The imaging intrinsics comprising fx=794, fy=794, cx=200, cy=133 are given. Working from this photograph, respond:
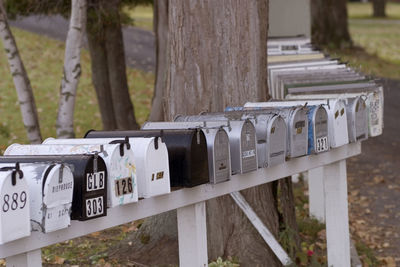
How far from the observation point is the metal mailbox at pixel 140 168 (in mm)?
3387

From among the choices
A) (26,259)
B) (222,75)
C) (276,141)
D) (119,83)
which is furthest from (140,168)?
(119,83)

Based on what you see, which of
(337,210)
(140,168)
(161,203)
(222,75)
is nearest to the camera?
(140,168)

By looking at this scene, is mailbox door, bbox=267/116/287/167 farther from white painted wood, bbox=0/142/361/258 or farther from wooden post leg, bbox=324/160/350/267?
wooden post leg, bbox=324/160/350/267

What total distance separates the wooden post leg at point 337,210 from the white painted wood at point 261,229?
13.5 inches

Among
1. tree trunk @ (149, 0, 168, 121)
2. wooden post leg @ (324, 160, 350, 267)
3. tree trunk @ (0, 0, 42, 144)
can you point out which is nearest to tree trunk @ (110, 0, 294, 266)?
wooden post leg @ (324, 160, 350, 267)

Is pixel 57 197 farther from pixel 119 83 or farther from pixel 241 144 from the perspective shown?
pixel 119 83

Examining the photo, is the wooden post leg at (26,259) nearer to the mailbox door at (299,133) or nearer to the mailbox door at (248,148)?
the mailbox door at (248,148)

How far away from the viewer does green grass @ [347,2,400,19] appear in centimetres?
4372

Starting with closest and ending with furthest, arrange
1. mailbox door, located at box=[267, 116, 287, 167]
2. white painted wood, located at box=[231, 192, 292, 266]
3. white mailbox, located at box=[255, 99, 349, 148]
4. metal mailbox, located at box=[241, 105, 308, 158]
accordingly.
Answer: mailbox door, located at box=[267, 116, 287, 167], metal mailbox, located at box=[241, 105, 308, 158], white mailbox, located at box=[255, 99, 349, 148], white painted wood, located at box=[231, 192, 292, 266]

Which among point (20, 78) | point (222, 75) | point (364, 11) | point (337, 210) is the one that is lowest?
point (337, 210)

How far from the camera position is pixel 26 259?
10.1ft

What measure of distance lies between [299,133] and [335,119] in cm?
41

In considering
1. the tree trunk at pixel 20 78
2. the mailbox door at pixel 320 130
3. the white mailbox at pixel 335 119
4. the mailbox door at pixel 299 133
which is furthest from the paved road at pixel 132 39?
the mailbox door at pixel 299 133

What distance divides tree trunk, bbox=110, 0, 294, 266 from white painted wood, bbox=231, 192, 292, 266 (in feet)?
0.30
